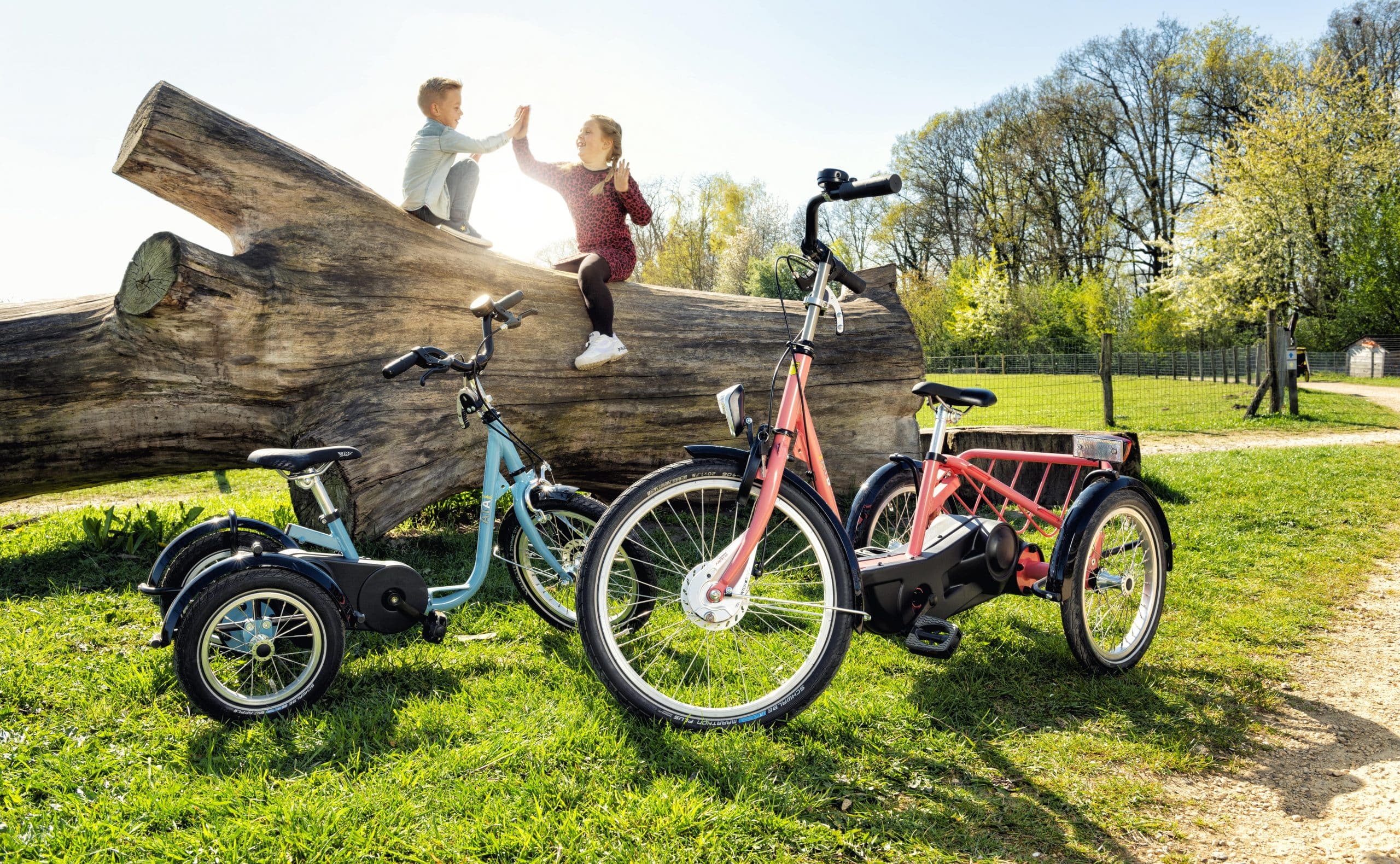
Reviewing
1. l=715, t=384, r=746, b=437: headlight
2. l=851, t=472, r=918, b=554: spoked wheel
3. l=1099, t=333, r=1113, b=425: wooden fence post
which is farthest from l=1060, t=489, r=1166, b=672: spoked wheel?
l=1099, t=333, r=1113, b=425: wooden fence post

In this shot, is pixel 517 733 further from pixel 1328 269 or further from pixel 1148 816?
pixel 1328 269

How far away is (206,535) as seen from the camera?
3783 mm

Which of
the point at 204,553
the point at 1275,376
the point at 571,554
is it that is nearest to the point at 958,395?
the point at 571,554

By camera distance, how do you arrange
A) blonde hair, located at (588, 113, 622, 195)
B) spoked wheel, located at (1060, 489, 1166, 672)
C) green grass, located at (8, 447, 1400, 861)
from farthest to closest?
blonde hair, located at (588, 113, 622, 195) < spoked wheel, located at (1060, 489, 1166, 672) < green grass, located at (8, 447, 1400, 861)

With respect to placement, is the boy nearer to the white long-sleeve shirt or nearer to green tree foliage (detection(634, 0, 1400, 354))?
the white long-sleeve shirt

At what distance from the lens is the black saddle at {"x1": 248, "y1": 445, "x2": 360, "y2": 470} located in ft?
11.4

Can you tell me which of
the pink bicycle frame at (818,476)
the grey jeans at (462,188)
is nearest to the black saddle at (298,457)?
the pink bicycle frame at (818,476)

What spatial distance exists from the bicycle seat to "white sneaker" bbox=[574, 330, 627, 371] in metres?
2.78

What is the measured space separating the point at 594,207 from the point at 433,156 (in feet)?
4.25

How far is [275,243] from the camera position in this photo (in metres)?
5.37

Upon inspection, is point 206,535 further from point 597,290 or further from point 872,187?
point 872,187

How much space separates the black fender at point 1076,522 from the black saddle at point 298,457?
285 cm

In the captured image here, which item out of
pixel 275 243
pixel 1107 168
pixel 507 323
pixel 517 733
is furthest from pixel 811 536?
pixel 1107 168

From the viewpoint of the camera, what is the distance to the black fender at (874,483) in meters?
4.13
